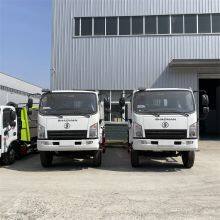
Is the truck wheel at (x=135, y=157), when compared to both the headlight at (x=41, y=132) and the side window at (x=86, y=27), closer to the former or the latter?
the headlight at (x=41, y=132)

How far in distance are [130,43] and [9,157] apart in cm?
1322

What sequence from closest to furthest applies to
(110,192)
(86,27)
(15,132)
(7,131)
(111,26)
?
(110,192) → (7,131) → (15,132) → (111,26) → (86,27)

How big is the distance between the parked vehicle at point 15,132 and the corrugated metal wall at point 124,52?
344 inches

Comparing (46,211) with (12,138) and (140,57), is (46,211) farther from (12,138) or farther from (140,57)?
(140,57)

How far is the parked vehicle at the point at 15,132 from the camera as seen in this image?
1342 centimetres

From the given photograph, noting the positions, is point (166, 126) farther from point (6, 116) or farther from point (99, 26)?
point (99, 26)

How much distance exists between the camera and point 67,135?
477 inches

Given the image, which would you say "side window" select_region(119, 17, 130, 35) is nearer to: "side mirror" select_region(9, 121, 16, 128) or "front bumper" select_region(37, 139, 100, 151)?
"side mirror" select_region(9, 121, 16, 128)

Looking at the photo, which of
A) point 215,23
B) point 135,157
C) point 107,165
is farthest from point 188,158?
point 215,23

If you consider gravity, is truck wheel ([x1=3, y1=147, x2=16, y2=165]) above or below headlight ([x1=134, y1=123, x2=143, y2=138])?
below

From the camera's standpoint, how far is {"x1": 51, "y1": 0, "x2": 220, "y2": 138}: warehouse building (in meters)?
24.5

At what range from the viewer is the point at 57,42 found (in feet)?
82.8

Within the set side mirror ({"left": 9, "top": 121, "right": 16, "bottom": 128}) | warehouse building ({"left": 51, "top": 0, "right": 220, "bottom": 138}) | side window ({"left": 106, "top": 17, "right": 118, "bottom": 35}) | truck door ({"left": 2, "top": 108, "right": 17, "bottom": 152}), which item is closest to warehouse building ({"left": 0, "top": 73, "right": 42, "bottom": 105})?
warehouse building ({"left": 51, "top": 0, "right": 220, "bottom": 138})

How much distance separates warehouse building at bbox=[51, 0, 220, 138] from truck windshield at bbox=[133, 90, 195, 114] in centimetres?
1158
